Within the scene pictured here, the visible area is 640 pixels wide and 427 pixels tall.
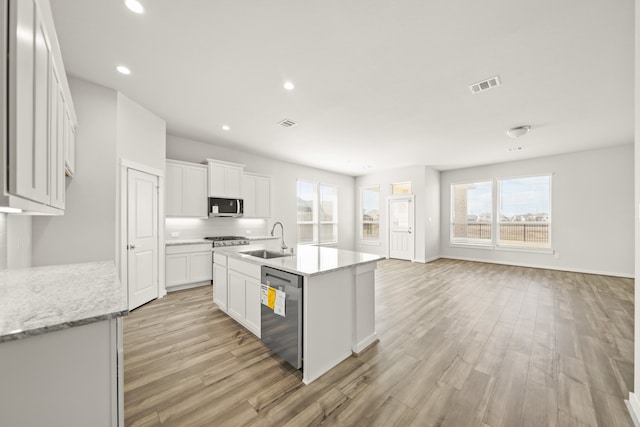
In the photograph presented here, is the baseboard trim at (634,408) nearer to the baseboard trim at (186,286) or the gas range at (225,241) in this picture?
the gas range at (225,241)

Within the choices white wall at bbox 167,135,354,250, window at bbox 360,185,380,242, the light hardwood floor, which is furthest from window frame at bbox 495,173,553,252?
white wall at bbox 167,135,354,250

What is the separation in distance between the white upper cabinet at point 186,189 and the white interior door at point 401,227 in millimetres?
5643

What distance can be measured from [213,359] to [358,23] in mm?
3285

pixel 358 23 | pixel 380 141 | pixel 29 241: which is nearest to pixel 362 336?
pixel 358 23

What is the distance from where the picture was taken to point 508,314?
3.33m

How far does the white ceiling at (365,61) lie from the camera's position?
78.3 inches

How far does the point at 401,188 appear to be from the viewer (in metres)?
7.96

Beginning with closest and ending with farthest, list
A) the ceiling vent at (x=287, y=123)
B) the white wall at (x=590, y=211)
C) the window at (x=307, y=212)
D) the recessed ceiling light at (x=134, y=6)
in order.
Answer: the recessed ceiling light at (x=134, y=6), the ceiling vent at (x=287, y=123), the white wall at (x=590, y=211), the window at (x=307, y=212)

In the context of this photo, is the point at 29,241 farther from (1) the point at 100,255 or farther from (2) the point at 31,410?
(2) the point at 31,410

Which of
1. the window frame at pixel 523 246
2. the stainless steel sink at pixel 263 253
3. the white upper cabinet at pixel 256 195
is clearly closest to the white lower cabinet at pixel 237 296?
the stainless steel sink at pixel 263 253

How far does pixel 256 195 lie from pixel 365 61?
405 centimetres

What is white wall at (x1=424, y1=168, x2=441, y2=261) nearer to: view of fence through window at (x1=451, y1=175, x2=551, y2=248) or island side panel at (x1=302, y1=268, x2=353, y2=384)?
view of fence through window at (x1=451, y1=175, x2=551, y2=248)

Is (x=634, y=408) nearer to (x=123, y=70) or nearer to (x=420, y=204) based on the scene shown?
(x=123, y=70)

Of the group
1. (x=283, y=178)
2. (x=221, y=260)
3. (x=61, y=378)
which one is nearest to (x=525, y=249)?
(x=283, y=178)
